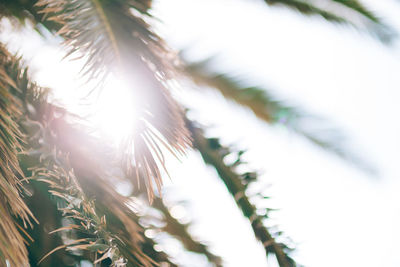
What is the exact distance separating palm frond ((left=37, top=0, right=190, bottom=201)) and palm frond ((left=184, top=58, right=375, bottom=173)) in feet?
1.27

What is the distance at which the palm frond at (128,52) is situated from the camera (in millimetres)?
1986

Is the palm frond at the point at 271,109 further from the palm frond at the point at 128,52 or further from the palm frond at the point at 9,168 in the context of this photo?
the palm frond at the point at 9,168

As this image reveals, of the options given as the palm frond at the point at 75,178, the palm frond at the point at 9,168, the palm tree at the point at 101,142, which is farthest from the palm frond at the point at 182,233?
the palm frond at the point at 9,168

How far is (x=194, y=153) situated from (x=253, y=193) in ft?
1.48

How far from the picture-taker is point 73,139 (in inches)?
81.3

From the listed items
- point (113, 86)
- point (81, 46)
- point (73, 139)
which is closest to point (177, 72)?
point (113, 86)

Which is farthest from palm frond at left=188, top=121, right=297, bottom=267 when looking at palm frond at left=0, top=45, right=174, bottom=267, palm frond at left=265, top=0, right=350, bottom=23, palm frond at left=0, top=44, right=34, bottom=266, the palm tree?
palm frond at left=0, top=44, right=34, bottom=266

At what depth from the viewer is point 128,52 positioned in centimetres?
203

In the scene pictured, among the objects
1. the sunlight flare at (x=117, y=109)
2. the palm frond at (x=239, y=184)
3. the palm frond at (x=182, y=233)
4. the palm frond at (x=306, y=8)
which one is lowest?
the palm frond at (x=182, y=233)

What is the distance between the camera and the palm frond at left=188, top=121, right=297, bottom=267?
2.20m

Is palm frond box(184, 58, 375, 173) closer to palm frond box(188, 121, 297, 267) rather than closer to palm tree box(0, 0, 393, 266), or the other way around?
palm tree box(0, 0, 393, 266)

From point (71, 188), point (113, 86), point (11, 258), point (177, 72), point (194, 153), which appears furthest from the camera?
point (194, 153)

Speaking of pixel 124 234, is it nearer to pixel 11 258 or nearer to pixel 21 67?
pixel 11 258

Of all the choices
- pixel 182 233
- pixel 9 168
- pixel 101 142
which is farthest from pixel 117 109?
pixel 182 233
